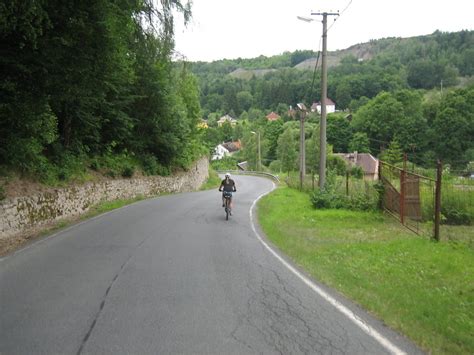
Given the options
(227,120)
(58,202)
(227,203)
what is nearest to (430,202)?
(227,203)

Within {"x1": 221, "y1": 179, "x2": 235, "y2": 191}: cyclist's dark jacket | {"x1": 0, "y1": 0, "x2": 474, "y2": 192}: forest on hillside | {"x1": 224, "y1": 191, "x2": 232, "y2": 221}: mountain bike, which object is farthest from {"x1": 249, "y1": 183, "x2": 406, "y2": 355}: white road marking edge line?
{"x1": 221, "y1": 179, "x2": 235, "y2": 191}: cyclist's dark jacket

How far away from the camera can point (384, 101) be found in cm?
9131

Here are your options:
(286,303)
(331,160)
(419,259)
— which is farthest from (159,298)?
(331,160)

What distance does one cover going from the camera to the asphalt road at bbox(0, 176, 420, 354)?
16.6 feet

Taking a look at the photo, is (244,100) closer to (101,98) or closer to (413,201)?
(101,98)

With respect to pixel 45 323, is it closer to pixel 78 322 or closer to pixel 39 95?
pixel 78 322

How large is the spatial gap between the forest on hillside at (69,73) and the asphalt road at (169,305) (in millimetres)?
4084

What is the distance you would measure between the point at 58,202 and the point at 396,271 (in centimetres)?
1153

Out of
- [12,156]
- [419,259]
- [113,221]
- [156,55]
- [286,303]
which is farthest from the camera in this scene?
[156,55]

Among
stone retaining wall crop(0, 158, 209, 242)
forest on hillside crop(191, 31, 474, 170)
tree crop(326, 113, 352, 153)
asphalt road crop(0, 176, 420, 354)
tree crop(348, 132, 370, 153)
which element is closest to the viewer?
asphalt road crop(0, 176, 420, 354)

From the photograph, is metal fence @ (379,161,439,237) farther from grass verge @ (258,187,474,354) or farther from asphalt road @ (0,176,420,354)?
asphalt road @ (0,176,420,354)

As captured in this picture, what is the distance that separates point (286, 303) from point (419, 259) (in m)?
4.44

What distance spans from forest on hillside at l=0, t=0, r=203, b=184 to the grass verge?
7.18m

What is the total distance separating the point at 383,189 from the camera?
17.8m
